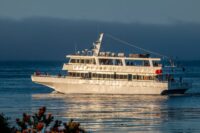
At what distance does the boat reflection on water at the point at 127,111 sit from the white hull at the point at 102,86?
1219mm

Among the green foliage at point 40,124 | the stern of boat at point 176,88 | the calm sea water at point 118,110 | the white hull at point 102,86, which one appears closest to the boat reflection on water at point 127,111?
the calm sea water at point 118,110

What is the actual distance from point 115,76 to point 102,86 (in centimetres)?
155

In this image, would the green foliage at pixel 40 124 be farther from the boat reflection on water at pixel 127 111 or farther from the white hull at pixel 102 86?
the white hull at pixel 102 86

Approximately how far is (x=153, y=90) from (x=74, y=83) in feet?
25.2

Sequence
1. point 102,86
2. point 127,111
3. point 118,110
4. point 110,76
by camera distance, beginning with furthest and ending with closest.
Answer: point 110,76, point 102,86, point 118,110, point 127,111

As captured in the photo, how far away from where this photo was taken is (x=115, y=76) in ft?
270

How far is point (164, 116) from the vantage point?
2323 inches

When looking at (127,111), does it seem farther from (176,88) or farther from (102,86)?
(102,86)

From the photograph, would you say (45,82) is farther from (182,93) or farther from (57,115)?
(57,115)

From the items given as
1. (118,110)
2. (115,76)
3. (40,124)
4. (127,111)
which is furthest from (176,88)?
(40,124)

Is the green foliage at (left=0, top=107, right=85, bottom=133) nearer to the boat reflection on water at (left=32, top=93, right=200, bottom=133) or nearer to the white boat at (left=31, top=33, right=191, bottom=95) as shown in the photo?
the boat reflection on water at (left=32, top=93, right=200, bottom=133)

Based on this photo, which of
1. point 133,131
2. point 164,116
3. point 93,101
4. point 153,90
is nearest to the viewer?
point 133,131

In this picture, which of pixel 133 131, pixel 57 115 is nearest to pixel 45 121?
pixel 133 131

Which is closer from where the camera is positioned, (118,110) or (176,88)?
(118,110)
